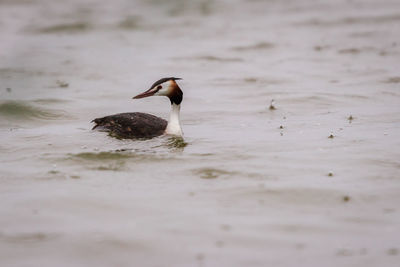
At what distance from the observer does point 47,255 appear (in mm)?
7223

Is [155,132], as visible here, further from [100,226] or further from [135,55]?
[135,55]

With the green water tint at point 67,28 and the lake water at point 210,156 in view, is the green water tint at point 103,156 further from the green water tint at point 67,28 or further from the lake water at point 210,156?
the green water tint at point 67,28

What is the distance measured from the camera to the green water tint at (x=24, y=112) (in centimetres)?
1463

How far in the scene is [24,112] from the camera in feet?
48.8

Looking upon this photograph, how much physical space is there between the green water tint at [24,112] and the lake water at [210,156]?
0.07 metres

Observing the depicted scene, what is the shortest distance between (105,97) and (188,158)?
255 inches

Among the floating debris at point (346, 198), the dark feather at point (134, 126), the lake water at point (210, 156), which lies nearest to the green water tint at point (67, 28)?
the lake water at point (210, 156)

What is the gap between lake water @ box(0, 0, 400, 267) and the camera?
749 cm

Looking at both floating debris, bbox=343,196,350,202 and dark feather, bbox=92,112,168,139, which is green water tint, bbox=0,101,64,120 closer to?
dark feather, bbox=92,112,168,139

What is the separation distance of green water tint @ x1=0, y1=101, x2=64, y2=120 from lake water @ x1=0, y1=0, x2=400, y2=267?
0.07m

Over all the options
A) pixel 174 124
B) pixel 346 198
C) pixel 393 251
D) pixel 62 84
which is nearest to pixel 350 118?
pixel 174 124

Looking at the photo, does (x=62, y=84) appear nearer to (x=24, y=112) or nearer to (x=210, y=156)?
(x=24, y=112)

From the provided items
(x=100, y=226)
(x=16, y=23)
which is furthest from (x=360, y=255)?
(x=16, y=23)

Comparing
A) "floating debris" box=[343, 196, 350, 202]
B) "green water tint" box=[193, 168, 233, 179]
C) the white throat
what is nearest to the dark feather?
the white throat
